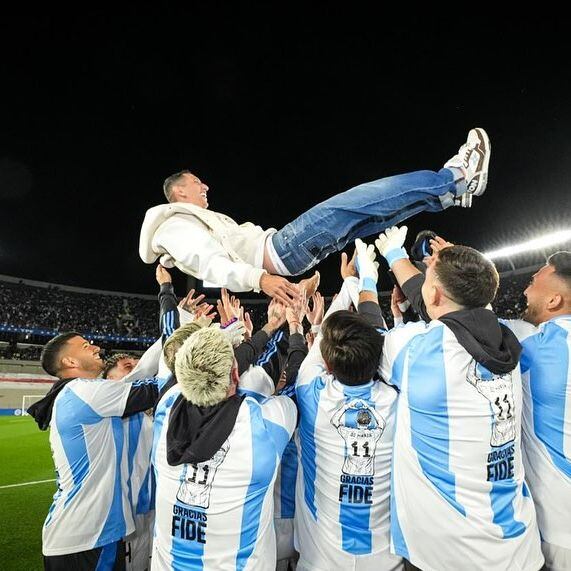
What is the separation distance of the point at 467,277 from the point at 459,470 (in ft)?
2.99

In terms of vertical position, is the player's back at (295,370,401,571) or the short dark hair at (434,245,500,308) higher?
the short dark hair at (434,245,500,308)

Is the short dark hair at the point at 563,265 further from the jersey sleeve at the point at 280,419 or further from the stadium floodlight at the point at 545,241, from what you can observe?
the stadium floodlight at the point at 545,241

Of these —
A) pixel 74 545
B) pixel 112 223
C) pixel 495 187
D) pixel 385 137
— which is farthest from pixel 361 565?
pixel 112 223

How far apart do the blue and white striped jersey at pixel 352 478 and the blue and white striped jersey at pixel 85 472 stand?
1461 millimetres

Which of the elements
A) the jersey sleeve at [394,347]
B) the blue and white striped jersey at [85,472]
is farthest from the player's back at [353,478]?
the blue and white striped jersey at [85,472]

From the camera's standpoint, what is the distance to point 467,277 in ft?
7.16

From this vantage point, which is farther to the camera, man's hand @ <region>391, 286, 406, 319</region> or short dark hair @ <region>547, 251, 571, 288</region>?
man's hand @ <region>391, 286, 406, 319</region>

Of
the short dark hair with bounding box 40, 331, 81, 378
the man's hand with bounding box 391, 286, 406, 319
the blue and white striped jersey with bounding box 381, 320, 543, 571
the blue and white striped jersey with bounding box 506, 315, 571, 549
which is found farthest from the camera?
the short dark hair with bounding box 40, 331, 81, 378

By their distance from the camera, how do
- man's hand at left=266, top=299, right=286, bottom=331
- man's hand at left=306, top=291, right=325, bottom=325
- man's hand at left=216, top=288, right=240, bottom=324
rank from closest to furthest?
man's hand at left=266, top=299, right=286, bottom=331, man's hand at left=306, top=291, right=325, bottom=325, man's hand at left=216, top=288, right=240, bottom=324

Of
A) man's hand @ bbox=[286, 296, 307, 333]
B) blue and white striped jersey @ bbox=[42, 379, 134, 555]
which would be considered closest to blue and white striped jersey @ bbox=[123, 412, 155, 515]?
blue and white striped jersey @ bbox=[42, 379, 134, 555]

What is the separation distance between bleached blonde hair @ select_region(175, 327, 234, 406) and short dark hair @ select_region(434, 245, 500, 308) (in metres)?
1.16

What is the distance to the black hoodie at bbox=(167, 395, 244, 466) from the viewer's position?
80.3 inches

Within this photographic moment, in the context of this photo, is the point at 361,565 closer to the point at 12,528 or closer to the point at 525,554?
the point at 525,554

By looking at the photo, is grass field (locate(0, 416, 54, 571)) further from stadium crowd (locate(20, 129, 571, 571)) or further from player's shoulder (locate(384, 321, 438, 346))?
player's shoulder (locate(384, 321, 438, 346))
